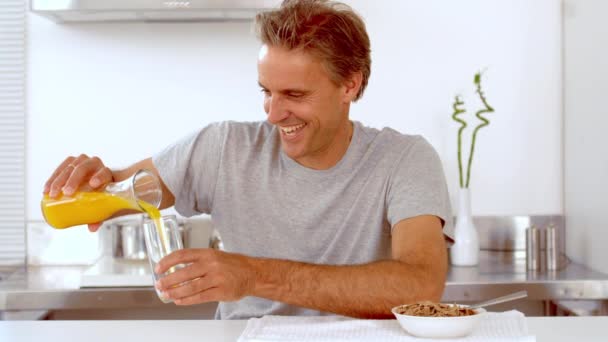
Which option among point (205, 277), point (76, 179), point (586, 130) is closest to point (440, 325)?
point (205, 277)

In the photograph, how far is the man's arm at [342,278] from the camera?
1517 millimetres

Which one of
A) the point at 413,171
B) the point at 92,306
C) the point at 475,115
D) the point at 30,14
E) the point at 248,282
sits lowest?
the point at 92,306

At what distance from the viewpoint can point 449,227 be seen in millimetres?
1953

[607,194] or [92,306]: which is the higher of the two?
[607,194]

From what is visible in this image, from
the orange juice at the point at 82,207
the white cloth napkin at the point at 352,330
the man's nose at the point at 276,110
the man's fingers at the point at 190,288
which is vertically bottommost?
the white cloth napkin at the point at 352,330

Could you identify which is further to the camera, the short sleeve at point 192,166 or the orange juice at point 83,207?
the short sleeve at point 192,166

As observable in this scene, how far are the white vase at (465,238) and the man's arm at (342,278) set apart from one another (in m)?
1.20

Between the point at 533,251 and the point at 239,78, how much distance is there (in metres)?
1.24

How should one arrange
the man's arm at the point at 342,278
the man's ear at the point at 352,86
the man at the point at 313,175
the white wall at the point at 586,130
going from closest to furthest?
the man's arm at the point at 342,278
the man at the point at 313,175
the man's ear at the point at 352,86
the white wall at the point at 586,130

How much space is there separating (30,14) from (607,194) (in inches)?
85.4

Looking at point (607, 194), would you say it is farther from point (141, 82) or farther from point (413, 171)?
point (141, 82)

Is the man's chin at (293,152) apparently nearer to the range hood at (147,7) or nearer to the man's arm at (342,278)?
the man's arm at (342,278)

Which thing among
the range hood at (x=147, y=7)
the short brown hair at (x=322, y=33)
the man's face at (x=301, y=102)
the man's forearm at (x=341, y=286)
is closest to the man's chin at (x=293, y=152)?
the man's face at (x=301, y=102)

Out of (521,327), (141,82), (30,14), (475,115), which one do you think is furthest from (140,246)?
(521,327)
